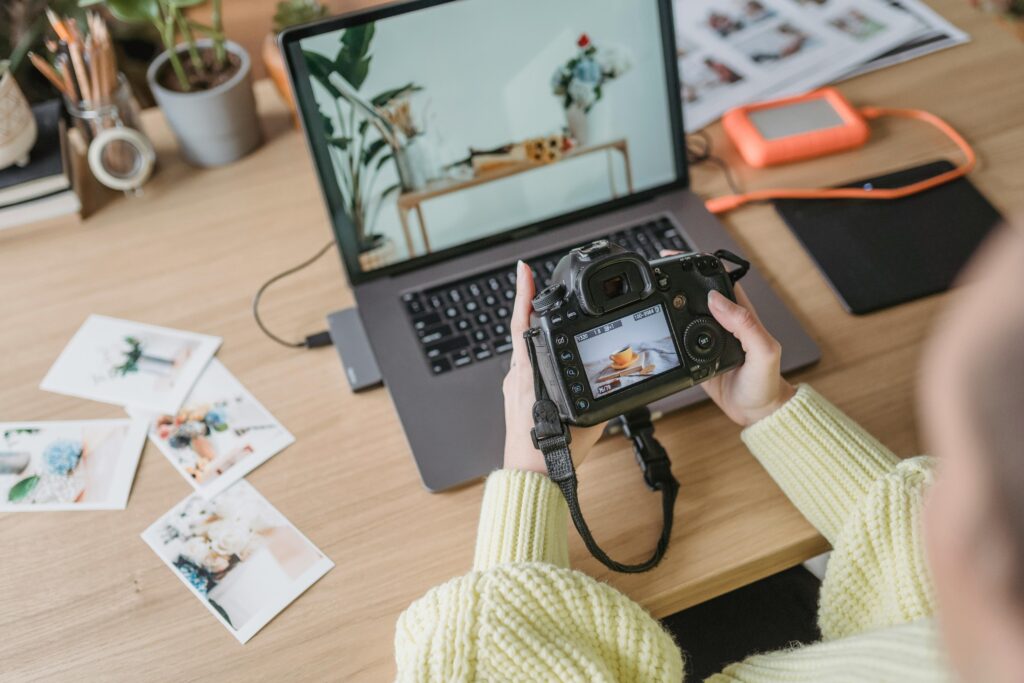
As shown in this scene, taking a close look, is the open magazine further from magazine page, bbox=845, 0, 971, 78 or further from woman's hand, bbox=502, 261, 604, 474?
woman's hand, bbox=502, 261, 604, 474

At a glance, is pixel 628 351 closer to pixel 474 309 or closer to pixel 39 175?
pixel 474 309

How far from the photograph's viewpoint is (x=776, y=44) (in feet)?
3.89

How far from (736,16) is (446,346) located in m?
0.67

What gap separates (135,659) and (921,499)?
2.07 feet

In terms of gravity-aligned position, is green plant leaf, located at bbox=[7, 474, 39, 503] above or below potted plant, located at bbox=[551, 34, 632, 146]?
below

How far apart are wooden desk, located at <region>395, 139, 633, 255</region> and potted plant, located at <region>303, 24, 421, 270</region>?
18mm

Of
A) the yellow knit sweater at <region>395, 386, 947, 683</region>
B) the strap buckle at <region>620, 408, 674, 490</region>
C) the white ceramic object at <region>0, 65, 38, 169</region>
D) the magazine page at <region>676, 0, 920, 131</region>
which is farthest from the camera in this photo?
the magazine page at <region>676, 0, 920, 131</region>

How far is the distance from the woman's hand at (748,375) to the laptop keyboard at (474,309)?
13 cm

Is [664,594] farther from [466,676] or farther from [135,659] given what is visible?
[135,659]

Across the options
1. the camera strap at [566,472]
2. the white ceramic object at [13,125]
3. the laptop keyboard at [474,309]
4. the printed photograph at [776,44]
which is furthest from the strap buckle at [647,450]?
the white ceramic object at [13,125]

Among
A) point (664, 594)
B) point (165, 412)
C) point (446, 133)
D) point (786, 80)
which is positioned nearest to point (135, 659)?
point (165, 412)

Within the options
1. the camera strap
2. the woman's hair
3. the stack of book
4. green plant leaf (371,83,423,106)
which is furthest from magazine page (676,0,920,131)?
the woman's hair

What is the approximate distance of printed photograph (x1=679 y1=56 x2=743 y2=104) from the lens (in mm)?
1146

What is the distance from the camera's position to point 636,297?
73 centimetres
